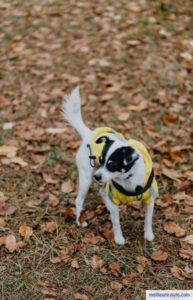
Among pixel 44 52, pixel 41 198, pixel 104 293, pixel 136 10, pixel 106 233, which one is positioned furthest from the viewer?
pixel 136 10

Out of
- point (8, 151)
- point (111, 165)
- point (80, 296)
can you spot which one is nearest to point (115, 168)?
point (111, 165)

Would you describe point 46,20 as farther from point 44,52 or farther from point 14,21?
point 44,52

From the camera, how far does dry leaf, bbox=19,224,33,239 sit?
3.41m

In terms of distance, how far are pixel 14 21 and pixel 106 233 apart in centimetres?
431

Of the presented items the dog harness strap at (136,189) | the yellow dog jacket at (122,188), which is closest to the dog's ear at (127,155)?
the yellow dog jacket at (122,188)

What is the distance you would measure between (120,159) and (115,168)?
65 mm

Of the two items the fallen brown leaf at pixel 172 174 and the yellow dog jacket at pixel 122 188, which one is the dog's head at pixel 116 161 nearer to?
the yellow dog jacket at pixel 122 188

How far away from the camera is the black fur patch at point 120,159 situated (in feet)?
9.34

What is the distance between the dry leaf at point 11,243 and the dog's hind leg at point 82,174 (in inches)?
19.6

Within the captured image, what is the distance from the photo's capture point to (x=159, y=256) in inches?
126

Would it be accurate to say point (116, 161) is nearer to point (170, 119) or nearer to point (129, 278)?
point (129, 278)

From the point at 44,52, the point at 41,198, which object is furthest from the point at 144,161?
the point at 44,52

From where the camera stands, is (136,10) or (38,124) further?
(136,10)

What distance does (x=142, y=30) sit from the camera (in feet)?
20.5
